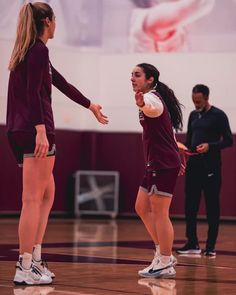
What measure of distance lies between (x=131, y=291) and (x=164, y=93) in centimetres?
184

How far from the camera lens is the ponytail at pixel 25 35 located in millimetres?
6312

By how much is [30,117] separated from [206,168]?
359 cm

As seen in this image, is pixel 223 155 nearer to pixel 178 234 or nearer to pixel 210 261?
pixel 178 234

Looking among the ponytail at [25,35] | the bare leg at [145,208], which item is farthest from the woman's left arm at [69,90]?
the bare leg at [145,208]

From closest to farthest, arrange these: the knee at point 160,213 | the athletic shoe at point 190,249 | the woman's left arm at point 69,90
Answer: the woman's left arm at point 69,90, the knee at point 160,213, the athletic shoe at point 190,249

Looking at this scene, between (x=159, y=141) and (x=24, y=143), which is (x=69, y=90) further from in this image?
(x=159, y=141)

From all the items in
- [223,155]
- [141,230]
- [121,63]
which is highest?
[121,63]

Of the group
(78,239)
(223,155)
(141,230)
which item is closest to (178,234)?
(141,230)

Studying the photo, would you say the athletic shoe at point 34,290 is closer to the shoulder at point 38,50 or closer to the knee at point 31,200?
the knee at point 31,200

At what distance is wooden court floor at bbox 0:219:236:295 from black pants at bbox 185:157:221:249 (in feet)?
1.16

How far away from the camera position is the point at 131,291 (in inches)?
245

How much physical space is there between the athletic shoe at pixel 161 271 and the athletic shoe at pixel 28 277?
1028 mm

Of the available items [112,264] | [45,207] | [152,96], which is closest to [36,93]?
[45,207]

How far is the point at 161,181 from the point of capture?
7066 millimetres
